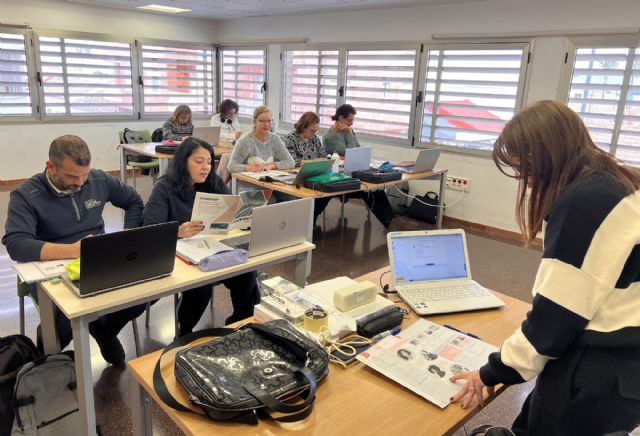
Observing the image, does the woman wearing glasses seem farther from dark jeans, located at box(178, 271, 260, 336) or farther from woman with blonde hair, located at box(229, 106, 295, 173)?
dark jeans, located at box(178, 271, 260, 336)

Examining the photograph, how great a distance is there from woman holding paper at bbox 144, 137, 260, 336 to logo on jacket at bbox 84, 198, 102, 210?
0.73ft

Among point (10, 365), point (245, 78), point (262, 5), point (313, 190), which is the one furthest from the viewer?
point (245, 78)

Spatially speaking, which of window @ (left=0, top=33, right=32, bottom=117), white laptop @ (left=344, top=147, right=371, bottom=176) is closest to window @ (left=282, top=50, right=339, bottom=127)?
white laptop @ (left=344, top=147, right=371, bottom=176)

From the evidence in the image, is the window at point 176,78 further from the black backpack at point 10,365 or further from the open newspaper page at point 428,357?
the open newspaper page at point 428,357

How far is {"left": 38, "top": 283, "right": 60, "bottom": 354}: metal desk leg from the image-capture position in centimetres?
178

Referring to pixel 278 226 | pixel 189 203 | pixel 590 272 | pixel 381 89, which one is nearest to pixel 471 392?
pixel 590 272

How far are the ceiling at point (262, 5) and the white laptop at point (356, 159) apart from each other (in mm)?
1992

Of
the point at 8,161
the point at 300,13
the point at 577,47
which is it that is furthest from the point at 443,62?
the point at 8,161

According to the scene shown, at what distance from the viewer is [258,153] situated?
4312 millimetres

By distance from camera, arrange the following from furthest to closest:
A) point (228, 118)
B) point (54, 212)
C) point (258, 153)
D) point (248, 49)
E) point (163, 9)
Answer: point (248, 49) → point (163, 9) → point (228, 118) → point (258, 153) → point (54, 212)

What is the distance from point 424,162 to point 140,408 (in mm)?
3757

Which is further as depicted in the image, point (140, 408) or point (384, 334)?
point (384, 334)

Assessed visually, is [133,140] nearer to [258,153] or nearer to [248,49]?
Answer: [248,49]

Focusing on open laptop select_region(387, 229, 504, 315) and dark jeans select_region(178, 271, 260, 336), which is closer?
open laptop select_region(387, 229, 504, 315)
